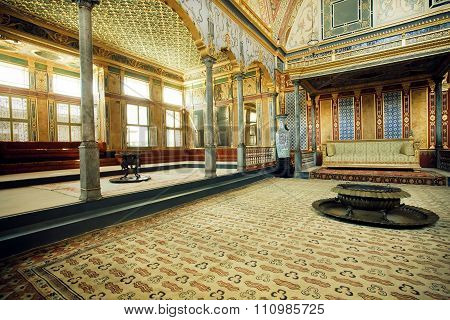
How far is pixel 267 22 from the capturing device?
29.3 feet

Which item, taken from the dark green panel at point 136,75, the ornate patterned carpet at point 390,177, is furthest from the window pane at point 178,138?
the ornate patterned carpet at point 390,177

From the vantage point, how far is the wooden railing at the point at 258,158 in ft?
27.2

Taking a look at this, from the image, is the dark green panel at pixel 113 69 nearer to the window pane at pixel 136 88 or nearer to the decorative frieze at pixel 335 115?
the window pane at pixel 136 88

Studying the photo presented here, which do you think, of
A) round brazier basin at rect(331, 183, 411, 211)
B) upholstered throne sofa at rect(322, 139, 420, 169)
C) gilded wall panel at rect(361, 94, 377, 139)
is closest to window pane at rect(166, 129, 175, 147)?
upholstered throne sofa at rect(322, 139, 420, 169)

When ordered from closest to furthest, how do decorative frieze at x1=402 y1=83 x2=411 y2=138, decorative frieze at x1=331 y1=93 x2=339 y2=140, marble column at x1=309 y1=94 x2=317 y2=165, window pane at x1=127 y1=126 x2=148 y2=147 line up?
decorative frieze at x1=402 y1=83 x2=411 y2=138 → decorative frieze at x1=331 y1=93 x2=339 y2=140 → marble column at x1=309 y1=94 x2=317 y2=165 → window pane at x1=127 y1=126 x2=148 y2=147

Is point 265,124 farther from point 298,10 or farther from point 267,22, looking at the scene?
point 298,10

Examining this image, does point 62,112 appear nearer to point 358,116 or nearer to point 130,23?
point 130,23

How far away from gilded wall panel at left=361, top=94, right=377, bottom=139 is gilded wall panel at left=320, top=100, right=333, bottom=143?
1262 mm

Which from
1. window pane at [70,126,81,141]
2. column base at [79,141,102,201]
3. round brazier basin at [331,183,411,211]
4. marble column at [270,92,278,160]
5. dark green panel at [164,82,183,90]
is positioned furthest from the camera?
dark green panel at [164,82,183,90]

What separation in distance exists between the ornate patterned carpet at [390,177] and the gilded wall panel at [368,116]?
2123 millimetres

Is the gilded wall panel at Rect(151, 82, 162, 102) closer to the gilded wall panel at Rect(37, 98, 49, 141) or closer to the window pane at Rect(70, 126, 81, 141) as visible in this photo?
the window pane at Rect(70, 126, 81, 141)

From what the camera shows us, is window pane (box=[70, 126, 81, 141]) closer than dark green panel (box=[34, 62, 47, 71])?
No

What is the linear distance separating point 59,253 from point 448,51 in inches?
380

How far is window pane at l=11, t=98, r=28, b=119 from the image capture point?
782 cm
